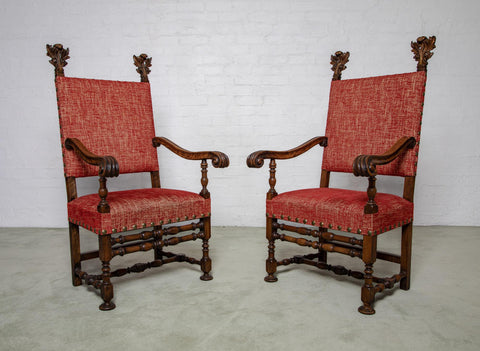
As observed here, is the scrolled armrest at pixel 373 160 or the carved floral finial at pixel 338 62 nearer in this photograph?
the scrolled armrest at pixel 373 160

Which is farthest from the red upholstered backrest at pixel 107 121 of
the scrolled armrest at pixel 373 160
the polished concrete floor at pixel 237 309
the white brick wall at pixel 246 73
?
the scrolled armrest at pixel 373 160

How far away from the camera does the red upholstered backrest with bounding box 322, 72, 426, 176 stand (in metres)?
2.14

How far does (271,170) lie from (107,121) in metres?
1.03

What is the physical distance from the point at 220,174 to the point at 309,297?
5.93ft

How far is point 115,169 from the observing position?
5.99ft

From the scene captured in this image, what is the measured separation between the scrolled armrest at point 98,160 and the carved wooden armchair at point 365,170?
0.71 meters

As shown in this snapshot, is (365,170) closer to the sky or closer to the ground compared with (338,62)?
closer to the ground

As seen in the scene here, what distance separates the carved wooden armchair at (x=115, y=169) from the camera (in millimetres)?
1959

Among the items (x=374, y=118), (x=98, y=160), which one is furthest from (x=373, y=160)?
(x=98, y=160)

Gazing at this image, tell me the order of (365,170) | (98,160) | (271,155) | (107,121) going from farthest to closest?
1. (107,121)
2. (271,155)
3. (98,160)
4. (365,170)

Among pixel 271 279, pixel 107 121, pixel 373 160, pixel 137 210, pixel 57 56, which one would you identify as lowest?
pixel 271 279

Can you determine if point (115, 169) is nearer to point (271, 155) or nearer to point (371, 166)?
point (271, 155)

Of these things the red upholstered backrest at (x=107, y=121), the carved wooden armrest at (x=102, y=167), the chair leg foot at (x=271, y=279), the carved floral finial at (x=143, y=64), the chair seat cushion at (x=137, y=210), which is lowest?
the chair leg foot at (x=271, y=279)

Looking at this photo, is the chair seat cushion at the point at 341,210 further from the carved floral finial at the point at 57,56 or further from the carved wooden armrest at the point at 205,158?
the carved floral finial at the point at 57,56
